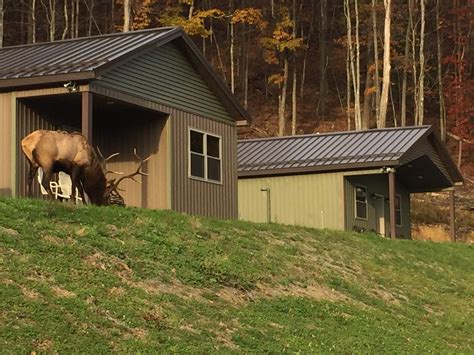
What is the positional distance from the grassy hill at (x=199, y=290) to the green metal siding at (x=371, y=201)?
1002 centimetres

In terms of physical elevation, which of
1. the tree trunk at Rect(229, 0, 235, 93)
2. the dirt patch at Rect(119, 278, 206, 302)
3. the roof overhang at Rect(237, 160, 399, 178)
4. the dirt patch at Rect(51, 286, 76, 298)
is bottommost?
the dirt patch at Rect(119, 278, 206, 302)

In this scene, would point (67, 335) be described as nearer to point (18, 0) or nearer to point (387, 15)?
point (387, 15)

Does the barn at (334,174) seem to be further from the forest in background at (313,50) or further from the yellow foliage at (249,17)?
the yellow foliage at (249,17)

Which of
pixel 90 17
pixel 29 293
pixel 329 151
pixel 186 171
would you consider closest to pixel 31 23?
pixel 90 17

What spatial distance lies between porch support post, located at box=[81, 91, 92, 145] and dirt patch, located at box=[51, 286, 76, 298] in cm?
797

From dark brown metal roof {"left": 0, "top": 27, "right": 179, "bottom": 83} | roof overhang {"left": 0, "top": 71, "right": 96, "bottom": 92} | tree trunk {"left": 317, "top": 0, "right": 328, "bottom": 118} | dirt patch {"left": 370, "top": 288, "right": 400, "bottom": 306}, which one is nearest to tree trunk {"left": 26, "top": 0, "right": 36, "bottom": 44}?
tree trunk {"left": 317, "top": 0, "right": 328, "bottom": 118}

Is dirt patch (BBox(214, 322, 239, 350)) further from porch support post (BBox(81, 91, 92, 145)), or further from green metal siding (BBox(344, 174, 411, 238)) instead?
green metal siding (BBox(344, 174, 411, 238))

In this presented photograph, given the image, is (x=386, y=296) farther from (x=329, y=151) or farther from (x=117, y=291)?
(x=329, y=151)

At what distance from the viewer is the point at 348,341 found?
41.7ft

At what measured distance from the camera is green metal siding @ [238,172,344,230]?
1149 inches

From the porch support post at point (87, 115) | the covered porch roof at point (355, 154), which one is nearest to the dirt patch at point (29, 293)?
the porch support post at point (87, 115)

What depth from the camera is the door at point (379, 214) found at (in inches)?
1235

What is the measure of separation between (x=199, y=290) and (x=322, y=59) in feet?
133


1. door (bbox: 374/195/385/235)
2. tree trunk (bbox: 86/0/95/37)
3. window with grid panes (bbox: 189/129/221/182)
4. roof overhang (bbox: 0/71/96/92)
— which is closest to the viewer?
roof overhang (bbox: 0/71/96/92)
